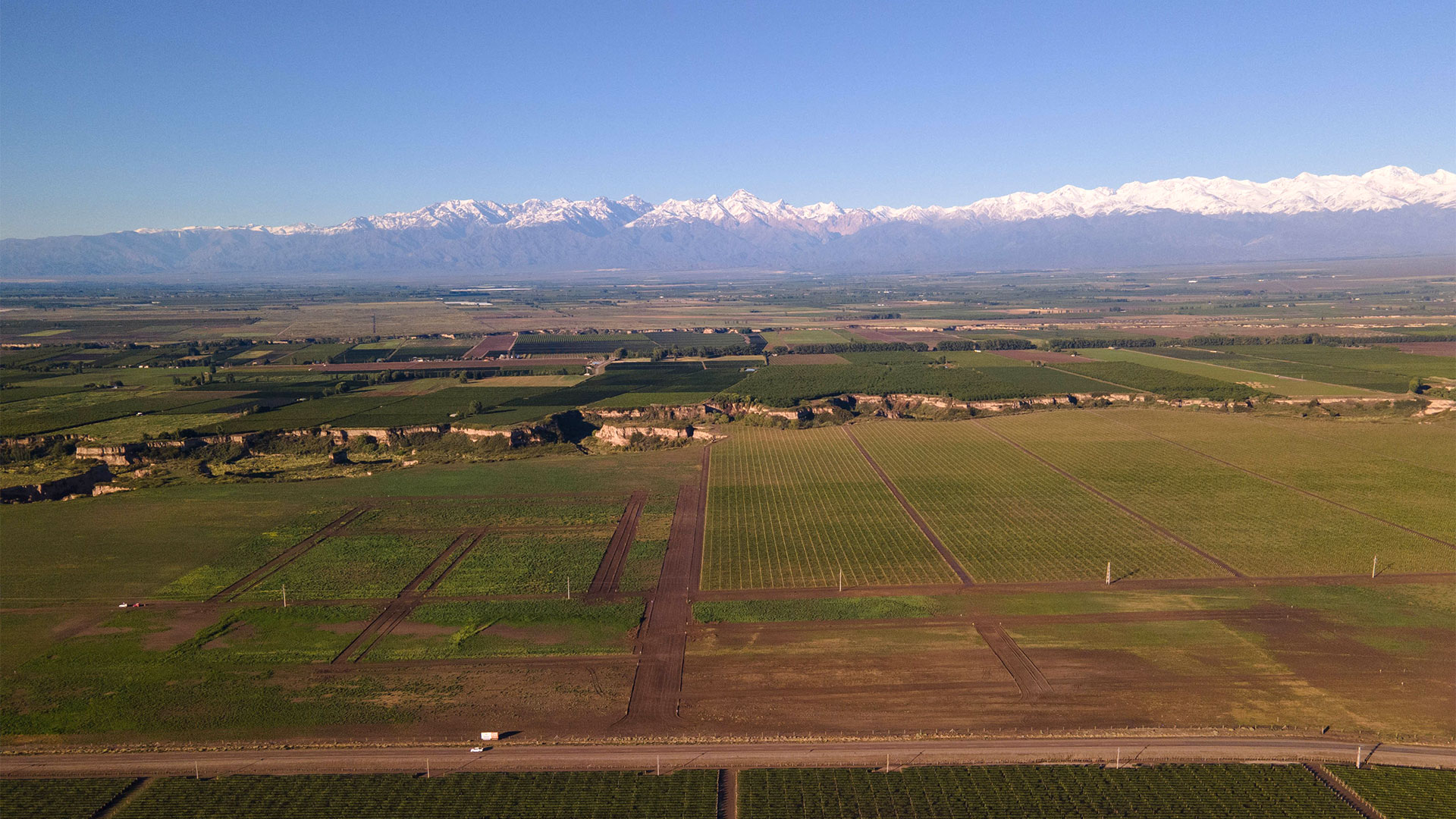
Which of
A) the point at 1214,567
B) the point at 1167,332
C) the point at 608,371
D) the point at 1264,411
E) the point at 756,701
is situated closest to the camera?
the point at 756,701

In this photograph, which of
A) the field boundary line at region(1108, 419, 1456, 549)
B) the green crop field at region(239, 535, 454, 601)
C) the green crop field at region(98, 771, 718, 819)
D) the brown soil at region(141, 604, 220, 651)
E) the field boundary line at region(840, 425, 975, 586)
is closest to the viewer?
the green crop field at region(98, 771, 718, 819)

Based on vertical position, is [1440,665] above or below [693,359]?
below

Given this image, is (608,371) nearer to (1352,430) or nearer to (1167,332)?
(1352,430)

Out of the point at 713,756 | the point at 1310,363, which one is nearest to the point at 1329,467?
the point at 713,756

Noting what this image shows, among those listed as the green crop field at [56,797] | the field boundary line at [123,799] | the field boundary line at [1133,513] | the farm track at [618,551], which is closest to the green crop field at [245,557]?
the green crop field at [56,797]

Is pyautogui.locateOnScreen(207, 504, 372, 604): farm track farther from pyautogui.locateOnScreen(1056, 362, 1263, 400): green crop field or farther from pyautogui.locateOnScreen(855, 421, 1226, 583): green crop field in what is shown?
pyautogui.locateOnScreen(1056, 362, 1263, 400): green crop field

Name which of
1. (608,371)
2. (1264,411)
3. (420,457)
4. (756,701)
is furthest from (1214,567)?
(608,371)

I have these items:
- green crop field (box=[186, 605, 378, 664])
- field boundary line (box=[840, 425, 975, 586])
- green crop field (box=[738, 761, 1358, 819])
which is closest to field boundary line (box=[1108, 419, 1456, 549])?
field boundary line (box=[840, 425, 975, 586])

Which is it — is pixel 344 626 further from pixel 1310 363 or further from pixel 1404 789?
pixel 1310 363
